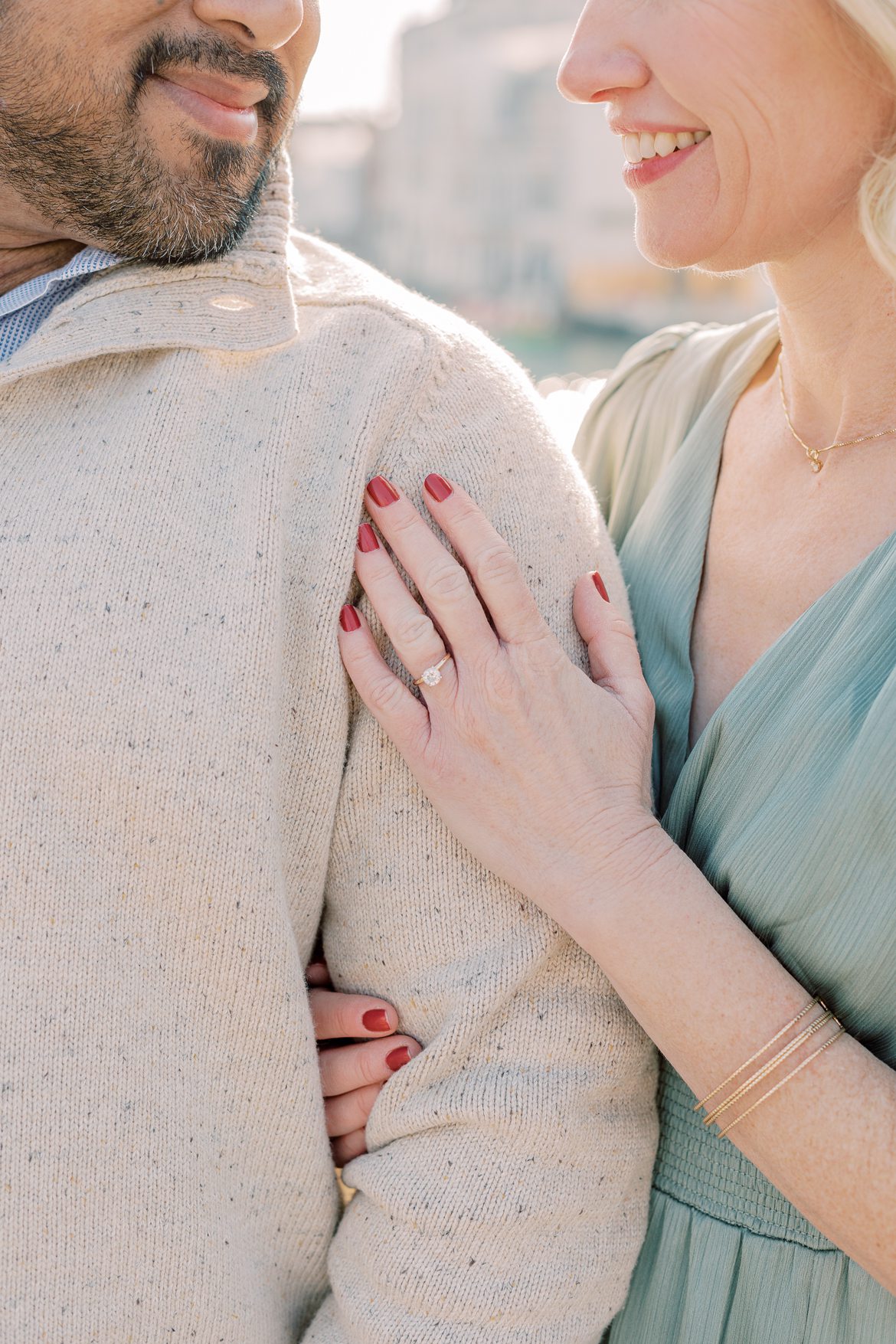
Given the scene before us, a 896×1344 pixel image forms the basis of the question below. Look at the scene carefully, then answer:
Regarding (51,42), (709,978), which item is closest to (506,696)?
(709,978)

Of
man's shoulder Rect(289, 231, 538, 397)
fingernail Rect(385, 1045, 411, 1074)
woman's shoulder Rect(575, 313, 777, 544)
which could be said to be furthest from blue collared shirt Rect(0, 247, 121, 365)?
fingernail Rect(385, 1045, 411, 1074)

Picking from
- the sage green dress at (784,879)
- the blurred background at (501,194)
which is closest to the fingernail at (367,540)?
the sage green dress at (784,879)

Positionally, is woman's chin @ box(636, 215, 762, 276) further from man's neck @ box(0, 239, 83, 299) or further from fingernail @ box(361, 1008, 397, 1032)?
fingernail @ box(361, 1008, 397, 1032)

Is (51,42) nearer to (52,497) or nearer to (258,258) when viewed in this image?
(258,258)

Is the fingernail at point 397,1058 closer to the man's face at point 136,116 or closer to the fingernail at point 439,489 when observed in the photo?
the fingernail at point 439,489

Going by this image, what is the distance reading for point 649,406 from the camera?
182 cm

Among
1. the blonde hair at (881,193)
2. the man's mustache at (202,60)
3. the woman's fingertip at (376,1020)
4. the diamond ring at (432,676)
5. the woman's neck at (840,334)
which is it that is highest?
the man's mustache at (202,60)

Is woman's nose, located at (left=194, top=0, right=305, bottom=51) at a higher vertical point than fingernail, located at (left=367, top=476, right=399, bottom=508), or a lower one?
higher

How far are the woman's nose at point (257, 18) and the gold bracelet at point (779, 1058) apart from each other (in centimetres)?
127

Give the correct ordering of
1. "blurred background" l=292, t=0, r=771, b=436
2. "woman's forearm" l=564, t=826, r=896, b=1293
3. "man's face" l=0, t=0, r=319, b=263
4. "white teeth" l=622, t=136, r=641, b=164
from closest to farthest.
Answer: "woman's forearm" l=564, t=826, r=896, b=1293
"man's face" l=0, t=0, r=319, b=263
"white teeth" l=622, t=136, r=641, b=164
"blurred background" l=292, t=0, r=771, b=436

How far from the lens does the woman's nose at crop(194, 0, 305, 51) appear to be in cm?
139

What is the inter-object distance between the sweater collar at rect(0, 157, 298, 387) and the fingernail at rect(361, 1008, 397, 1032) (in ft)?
2.42

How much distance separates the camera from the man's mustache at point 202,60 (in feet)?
4.51

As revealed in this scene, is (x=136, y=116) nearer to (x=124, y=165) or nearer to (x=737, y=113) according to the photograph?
(x=124, y=165)
